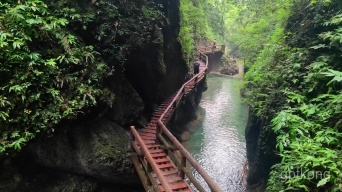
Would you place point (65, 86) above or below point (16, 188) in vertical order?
above

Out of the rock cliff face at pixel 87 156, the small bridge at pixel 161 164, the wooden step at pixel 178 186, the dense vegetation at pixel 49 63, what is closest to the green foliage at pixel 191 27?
the rock cliff face at pixel 87 156

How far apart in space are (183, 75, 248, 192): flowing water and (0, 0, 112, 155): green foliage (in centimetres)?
972

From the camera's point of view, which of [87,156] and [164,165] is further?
[164,165]

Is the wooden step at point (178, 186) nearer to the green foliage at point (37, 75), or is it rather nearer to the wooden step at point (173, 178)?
the wooden step at point (173, 178)

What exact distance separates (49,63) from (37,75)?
17.7 inches

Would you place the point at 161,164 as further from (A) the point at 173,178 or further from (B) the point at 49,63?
(B) the point at 49,63

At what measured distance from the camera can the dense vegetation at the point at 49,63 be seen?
20.4ft

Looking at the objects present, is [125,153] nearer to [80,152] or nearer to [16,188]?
[80,152]

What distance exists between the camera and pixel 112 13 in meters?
9.37

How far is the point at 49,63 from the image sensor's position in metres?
6.59

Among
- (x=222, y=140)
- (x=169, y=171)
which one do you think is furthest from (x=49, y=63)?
(x=222, y=140)

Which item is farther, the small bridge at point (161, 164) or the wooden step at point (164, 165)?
the wooden step at point (164, 165)

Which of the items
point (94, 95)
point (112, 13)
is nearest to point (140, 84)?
point (112, 13)

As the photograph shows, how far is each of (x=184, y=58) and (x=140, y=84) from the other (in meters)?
5.94
